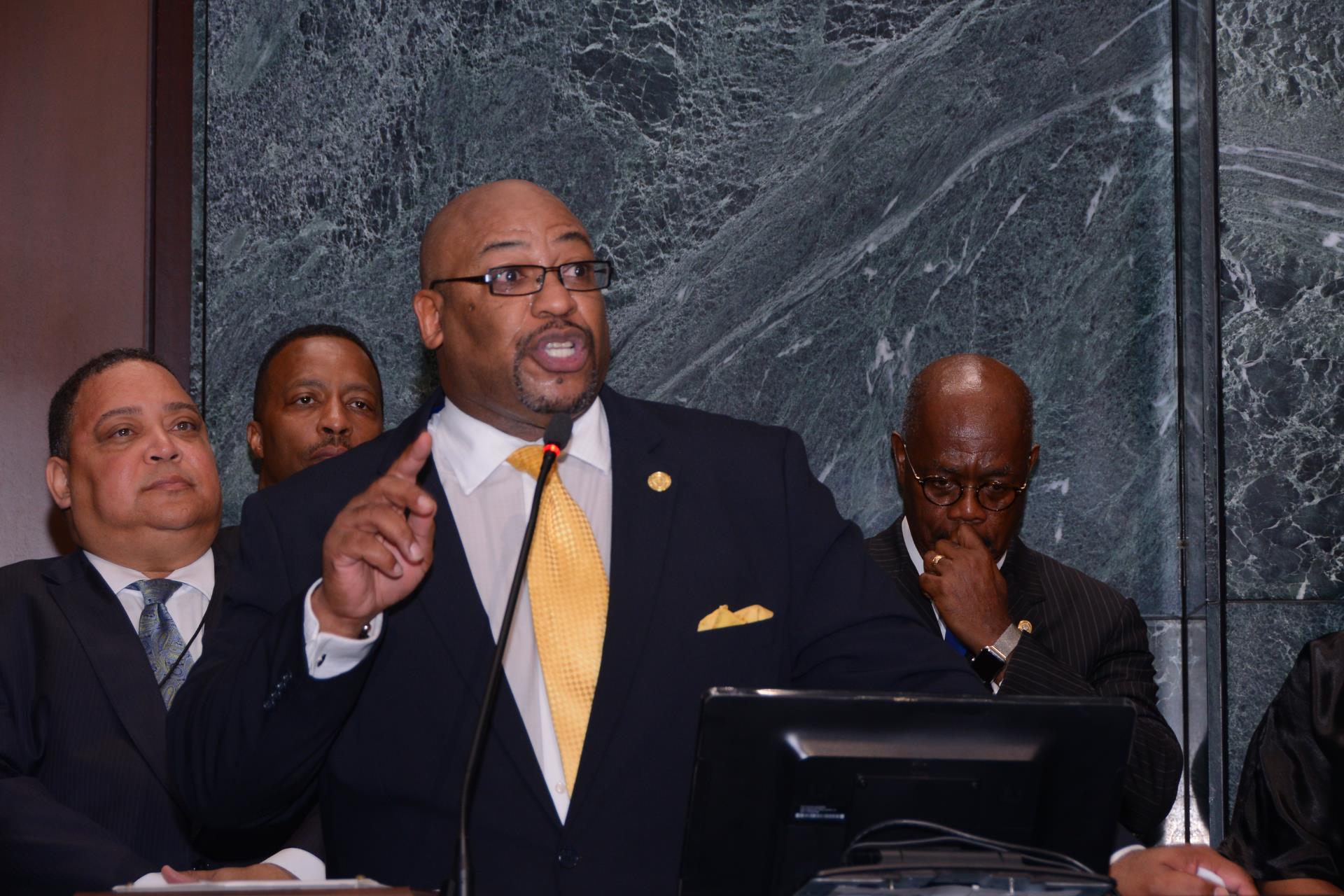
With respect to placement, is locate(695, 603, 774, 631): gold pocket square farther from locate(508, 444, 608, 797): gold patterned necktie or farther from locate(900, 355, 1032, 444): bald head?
locate(900, 355, 1032, 444): bald head

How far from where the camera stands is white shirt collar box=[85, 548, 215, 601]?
3.13m

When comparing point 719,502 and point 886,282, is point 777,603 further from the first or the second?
point 886,282

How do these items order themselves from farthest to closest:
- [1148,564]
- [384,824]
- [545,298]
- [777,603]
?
1. [1148,564]
2. [545,298]
3. [777,603]
4. [384,824]

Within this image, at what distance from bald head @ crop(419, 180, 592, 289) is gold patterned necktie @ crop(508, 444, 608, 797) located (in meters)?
0.44

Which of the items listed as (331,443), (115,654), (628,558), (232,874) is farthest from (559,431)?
(331,443)

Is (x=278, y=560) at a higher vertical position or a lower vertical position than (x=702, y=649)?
higher

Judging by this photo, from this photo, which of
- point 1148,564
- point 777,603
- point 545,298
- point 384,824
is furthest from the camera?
point 1148,564

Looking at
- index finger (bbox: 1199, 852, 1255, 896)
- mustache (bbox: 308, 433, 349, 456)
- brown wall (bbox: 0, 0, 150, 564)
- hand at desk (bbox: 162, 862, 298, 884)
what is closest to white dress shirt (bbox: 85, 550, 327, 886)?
mustache (bbox: 308, 433, 349, 456)

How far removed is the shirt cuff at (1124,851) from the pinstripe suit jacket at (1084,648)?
1.11 metres

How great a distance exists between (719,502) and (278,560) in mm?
754

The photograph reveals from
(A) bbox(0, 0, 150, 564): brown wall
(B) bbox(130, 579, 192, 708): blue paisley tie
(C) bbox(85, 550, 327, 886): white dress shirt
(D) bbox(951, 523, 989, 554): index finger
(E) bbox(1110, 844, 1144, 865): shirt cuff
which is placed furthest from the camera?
(A) bbox(0, 0, 150, 564): brown wall

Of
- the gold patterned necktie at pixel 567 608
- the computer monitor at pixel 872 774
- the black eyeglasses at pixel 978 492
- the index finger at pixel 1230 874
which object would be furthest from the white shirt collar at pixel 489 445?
the index finger at pixel 1230 874

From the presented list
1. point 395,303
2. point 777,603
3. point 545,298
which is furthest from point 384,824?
point 395,303

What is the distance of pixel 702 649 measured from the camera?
7.53 ft
